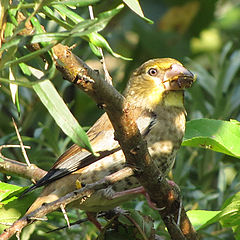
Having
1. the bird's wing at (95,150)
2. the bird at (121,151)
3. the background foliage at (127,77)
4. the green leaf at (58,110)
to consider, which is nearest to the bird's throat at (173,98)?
the bird at (121,151)

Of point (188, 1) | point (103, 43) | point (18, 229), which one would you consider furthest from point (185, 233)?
point (188, 1)

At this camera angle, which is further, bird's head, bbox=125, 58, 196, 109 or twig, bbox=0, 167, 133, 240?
bird's head, bbox=125, 58, 196, 109

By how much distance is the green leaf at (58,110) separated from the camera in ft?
7.15

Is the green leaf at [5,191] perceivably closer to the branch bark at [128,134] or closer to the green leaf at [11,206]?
the green leaf at [11,206]

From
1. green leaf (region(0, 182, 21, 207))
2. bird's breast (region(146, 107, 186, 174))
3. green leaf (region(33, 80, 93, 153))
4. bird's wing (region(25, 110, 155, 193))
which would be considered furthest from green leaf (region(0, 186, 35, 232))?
green leaf (region(33, 80, 93, 153))

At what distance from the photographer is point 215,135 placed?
324 centimetres

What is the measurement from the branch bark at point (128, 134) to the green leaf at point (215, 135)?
0.93 ft

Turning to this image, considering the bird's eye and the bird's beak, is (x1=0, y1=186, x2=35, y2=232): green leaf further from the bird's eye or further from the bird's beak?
the bird's eye

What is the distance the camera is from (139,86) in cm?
462

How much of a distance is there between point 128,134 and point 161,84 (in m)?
1.90

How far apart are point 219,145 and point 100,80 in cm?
108

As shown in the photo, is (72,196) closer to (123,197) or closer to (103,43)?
(103,43)

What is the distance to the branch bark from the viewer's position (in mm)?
2291

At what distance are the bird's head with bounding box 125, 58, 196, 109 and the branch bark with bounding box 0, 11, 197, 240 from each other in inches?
43.2
